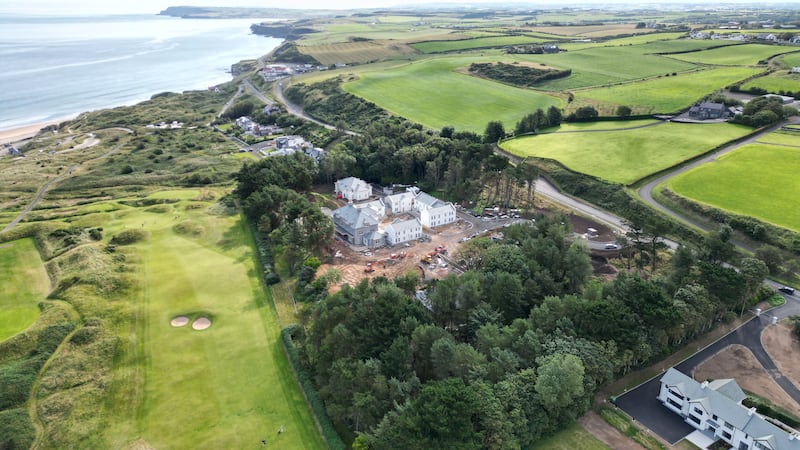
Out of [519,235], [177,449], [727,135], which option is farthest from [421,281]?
[727,135]

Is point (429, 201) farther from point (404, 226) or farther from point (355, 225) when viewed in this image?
point (355, 225)

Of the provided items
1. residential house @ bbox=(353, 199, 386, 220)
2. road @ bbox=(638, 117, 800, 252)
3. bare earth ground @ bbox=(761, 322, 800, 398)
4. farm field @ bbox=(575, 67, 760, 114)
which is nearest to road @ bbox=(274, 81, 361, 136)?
residential house @ bbox=(353, 199, 386, 220)

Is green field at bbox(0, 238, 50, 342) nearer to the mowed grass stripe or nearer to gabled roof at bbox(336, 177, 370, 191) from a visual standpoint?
the mowed grass stripe

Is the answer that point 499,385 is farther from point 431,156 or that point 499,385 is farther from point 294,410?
point 431,156

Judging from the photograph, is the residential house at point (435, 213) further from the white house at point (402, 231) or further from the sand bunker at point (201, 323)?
the sand bunker at point (201, 323)

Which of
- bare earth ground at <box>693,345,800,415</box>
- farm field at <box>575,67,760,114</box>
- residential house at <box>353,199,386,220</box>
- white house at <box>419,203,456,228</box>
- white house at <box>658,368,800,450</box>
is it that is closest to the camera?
white house at <box>658,368,800,450</box>

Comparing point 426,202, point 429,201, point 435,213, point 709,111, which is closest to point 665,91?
point 709,111
